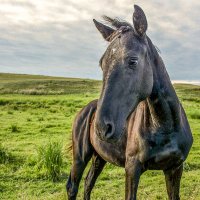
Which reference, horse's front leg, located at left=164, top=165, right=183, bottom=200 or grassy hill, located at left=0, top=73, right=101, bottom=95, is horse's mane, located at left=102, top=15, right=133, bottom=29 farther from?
grassy hill, located at left=0, top=73, right=101, bottom=95

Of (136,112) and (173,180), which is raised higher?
(136,112)

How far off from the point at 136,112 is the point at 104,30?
1131mm

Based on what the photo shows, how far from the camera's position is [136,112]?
180 inches

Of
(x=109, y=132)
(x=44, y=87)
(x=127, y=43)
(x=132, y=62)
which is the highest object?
(x=127, y=43)

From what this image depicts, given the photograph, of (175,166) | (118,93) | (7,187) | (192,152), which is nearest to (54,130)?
(192,152)

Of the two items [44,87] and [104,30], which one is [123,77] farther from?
[44,87]

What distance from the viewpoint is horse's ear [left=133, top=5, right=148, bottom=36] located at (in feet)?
11.3

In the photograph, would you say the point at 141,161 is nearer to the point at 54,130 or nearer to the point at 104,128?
the point at 104,128

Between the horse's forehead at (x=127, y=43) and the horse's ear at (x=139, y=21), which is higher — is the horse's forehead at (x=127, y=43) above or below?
below

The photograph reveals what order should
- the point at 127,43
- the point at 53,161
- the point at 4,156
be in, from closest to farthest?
1. the point at 127,43
2. the point at 53,161
3. the point at 4,156

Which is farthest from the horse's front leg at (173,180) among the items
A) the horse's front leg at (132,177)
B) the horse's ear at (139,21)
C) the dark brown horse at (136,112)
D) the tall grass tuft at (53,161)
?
the tall grass tuft at (53,161)

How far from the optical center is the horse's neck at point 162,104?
13.2 ft

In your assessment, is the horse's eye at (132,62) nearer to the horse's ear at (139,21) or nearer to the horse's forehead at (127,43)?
the horse's forehead at (127,43)

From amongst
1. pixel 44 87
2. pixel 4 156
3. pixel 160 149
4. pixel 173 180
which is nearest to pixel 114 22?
pixel 160 149
